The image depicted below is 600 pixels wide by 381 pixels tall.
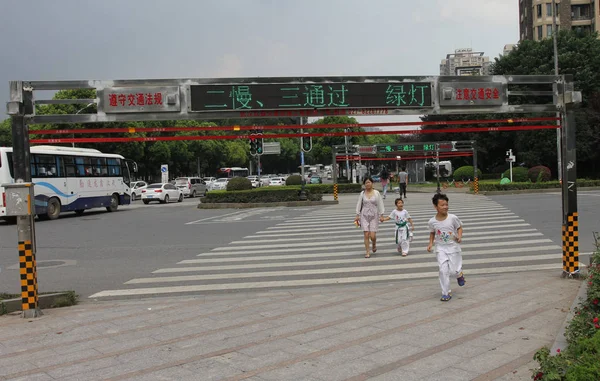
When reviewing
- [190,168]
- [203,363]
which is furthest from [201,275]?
[190,168]

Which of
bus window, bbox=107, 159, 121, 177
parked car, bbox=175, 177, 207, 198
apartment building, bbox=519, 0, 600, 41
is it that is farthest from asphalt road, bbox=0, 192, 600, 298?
apartment building, bbox=519, 0, 600, 41

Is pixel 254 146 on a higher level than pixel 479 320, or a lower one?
higher

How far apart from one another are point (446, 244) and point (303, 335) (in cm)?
258

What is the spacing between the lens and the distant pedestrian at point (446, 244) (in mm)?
6906

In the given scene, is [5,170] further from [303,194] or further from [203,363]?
[203,363]

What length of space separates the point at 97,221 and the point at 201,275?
13.7 metres

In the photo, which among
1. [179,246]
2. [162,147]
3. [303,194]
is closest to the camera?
[179,246]

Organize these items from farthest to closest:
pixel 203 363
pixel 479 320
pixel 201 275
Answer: pixel 201 275 < pixel 479 320 < pixel 203 363

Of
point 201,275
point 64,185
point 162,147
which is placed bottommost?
point 201,275

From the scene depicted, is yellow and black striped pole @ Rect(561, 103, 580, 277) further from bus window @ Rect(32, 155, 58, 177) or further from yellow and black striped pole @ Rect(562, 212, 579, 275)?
bus window @ Rect(32, 155, 58, 177)

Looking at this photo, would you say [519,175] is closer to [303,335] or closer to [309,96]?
[309,96]

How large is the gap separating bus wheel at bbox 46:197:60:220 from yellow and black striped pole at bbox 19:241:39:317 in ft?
54.5

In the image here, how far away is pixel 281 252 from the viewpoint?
11758 millimetres

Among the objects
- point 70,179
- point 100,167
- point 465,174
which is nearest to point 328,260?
point 70,179
